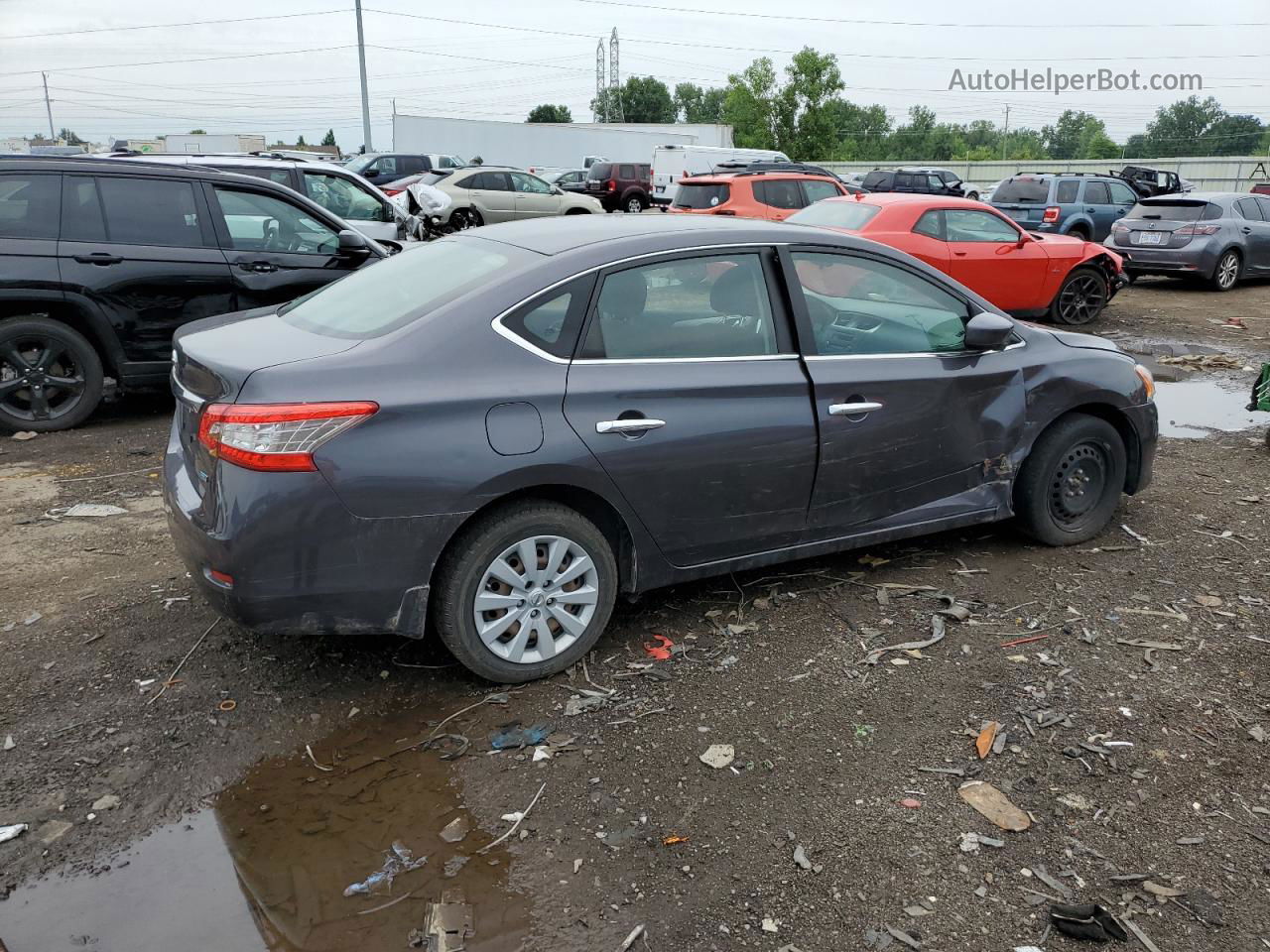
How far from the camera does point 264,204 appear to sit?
7941 mm

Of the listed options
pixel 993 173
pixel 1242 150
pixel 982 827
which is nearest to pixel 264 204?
pixel 982 827

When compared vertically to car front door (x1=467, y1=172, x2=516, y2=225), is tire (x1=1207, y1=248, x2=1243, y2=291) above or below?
below

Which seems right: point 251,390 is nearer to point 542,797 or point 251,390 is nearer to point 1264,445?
point 542,797

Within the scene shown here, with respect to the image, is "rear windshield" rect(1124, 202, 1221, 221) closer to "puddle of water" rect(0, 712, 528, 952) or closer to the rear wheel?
the rear wheel

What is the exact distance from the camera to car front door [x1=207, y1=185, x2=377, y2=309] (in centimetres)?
767

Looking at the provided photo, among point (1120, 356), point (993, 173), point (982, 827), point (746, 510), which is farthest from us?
point (993, 173)

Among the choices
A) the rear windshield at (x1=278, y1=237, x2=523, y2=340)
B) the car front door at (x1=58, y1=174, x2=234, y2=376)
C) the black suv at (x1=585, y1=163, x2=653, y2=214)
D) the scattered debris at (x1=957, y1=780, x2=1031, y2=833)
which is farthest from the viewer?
the black suv at (x1=585, y1=163, x2=653, y2=214)

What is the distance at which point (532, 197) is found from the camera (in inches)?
946

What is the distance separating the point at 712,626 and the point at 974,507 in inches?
58.3

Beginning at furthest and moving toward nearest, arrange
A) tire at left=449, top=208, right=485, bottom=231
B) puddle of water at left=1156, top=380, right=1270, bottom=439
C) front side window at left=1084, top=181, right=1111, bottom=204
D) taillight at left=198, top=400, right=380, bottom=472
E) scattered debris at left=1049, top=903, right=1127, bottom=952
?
tire at left=449, top=208, right=485, bottom=231
front side window at left=1084, top=181, right=1111, bottom=204
puddle of water at left=1156, top=380, right=1270, bottom=439
taillight at left=198, top=400, right=380, bottom=472
scattered debris at left=1049, top=903, right=1127, bottom=952

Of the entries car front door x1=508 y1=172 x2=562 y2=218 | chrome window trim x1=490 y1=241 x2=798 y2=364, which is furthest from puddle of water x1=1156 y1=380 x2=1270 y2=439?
car front door x1=508 y1=172 x2=562 y2=218

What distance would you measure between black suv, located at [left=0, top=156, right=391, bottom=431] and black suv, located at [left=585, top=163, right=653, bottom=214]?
23.1 m

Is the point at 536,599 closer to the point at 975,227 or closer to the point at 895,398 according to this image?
the point at 895,398

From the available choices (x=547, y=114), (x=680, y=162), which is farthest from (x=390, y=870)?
(x=547, y=114)
